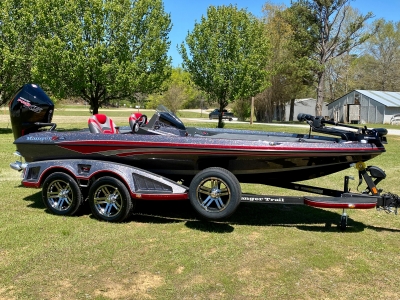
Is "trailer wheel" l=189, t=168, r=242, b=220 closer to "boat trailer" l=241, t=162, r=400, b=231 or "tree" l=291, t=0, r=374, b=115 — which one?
"boat trailer" l=241, t=162, r=400, b=231

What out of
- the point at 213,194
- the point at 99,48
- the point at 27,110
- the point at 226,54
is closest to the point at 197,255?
the point at 213,194

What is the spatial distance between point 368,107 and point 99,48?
2991 centimetres

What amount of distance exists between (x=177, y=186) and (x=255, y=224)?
1.25 metres

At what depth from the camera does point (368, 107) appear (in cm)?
3925

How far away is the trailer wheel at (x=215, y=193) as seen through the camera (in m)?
4.74

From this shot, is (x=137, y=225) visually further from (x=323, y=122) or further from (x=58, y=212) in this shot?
(x=323, y=122)

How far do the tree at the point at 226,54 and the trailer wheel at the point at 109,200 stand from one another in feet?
58.1

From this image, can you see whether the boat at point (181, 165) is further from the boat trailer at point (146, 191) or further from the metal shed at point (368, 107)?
the metal shed at point (368, 107)

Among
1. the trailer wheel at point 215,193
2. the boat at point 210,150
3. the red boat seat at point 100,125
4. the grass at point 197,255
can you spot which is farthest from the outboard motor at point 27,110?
the trailer wheel at point 215,193

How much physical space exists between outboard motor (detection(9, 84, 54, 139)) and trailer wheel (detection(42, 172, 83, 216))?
4.16 feet

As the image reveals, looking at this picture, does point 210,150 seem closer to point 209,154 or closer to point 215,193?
point 209,154

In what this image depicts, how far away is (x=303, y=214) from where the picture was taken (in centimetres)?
598

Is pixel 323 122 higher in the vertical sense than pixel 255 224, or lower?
higher

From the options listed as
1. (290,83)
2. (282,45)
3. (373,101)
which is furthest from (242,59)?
(373,101)
